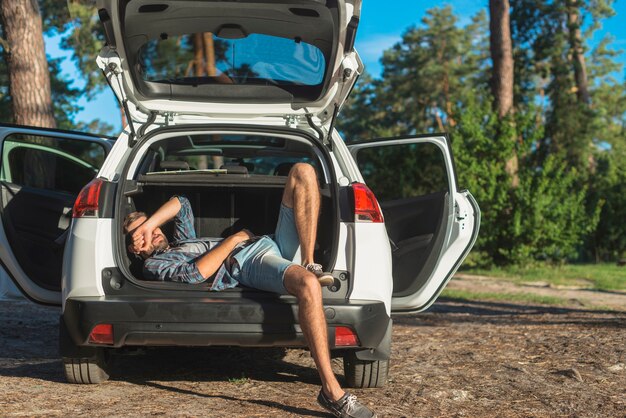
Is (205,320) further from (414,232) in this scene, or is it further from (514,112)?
(514,112)

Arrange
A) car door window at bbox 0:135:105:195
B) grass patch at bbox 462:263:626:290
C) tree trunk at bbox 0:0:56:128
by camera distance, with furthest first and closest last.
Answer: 1. grass patch at bbox 462:263:626:290
2. tree trunk at bbox 0:0:56:128
3. car door window at bbox 0:135:105:195

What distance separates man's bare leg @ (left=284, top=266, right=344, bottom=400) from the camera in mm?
4449

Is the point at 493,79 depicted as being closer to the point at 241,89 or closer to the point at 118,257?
the point at 241,89

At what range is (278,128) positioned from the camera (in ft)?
17.4

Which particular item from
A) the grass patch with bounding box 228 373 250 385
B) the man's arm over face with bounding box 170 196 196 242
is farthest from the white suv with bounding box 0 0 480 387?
the grass patch with bounding box 228 373 250 385

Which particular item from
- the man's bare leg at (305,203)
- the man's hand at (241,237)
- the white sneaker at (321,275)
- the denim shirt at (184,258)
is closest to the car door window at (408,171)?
the denim shirt at (184,258)

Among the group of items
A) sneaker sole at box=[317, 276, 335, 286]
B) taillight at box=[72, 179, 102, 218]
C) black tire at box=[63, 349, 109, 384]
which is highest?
taillight at box=[72, 179, 102, 218]

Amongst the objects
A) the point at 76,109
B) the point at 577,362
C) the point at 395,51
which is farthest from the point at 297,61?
the point at 395,51

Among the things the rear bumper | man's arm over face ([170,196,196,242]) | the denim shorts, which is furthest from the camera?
man's arm over face ([170,196,196,242])

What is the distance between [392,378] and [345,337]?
1.05 m

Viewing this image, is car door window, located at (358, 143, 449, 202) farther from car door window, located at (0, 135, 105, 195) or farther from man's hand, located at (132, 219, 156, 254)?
man's hand, located at (132, 219, 156, 254)

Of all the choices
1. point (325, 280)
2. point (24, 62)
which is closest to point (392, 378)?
point (325, 280)

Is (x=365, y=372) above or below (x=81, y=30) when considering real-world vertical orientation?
below

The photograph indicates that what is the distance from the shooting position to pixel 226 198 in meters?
6.07
